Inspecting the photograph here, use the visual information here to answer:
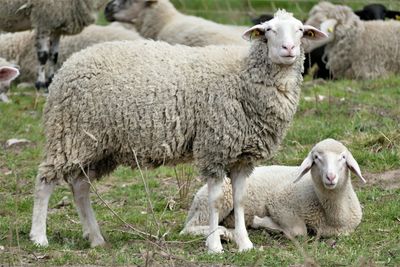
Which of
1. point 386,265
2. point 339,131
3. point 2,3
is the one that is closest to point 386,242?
point 386,265

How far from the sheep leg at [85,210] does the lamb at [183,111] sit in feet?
0.30

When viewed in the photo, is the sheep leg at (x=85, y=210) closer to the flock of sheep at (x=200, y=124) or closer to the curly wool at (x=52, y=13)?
the flock of sheep at (x=200, y=124)

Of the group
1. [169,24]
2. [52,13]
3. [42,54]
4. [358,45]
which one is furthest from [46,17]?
[358,45]

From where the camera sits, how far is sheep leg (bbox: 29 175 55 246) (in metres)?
6.82

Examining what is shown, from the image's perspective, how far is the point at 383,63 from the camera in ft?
43.3

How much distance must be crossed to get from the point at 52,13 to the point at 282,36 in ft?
18.6

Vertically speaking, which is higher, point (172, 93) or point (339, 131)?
point (172, 93)

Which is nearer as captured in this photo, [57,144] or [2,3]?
[57,144]

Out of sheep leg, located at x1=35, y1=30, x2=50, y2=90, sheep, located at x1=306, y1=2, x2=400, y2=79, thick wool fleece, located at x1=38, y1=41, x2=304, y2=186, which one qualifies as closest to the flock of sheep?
thick wool fleece, located at x1=38, y1=41, x2=304, y2=186

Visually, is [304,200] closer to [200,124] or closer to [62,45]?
[200,124]

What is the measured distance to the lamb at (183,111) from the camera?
21.8 ft

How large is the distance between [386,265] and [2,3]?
23.4ft

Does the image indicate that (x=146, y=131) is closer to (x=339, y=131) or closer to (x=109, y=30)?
(x=339, y=131)

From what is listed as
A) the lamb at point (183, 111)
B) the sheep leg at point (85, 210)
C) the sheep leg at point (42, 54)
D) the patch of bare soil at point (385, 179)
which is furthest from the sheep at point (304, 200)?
the sheep leg at point (42, 54)
